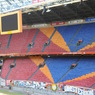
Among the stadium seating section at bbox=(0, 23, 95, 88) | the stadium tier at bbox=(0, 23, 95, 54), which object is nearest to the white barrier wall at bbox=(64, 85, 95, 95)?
the stadium seating section at bbox=(0, 23, 95, 88)

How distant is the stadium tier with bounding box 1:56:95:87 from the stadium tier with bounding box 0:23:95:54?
111cm

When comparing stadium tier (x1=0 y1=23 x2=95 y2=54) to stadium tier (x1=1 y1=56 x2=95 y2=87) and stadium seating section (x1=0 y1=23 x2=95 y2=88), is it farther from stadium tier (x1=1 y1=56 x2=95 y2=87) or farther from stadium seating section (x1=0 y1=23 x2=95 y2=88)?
stadium tier (x1=1 y1=56 x2=95 y2=87)

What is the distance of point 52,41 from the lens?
28672mm

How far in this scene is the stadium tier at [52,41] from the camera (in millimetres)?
25531

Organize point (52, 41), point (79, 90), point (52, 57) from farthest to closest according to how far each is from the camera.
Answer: point (52, 41) → point (52, 57) → point (79, 90)

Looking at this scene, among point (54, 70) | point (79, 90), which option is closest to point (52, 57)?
point (54, 70)

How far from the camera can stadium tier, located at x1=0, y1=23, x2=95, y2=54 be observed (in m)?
25.5

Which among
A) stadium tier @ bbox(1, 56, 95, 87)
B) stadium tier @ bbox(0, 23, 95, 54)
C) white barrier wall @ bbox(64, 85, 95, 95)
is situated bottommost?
white barrier wall @ bbox(64, 85, 95, 95)

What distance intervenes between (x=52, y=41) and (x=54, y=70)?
4045 mm

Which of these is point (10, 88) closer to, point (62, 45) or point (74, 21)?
point (62, 45)

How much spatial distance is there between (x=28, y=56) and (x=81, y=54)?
8761 mm

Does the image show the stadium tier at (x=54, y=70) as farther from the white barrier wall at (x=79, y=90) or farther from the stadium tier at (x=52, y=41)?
the stadium tier at (x=52, y=41)

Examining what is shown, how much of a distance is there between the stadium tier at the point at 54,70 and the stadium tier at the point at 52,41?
1.11 meters

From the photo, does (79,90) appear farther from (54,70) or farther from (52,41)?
(52,41)
